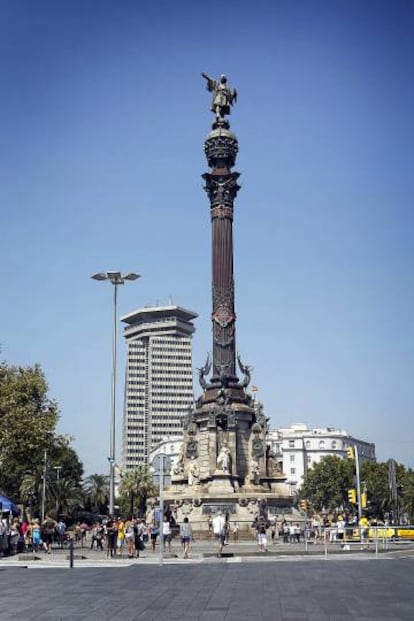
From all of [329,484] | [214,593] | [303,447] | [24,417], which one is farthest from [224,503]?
[303,447]

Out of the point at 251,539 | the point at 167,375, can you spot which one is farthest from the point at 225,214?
the point at 167,375

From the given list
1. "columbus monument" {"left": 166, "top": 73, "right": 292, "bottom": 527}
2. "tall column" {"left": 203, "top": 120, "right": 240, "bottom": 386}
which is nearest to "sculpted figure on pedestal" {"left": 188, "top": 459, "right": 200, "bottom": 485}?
"columbus monument" {"left": 166, "top": 73, "right": 292, "bottom": 527}

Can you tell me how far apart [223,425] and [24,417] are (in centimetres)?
1421

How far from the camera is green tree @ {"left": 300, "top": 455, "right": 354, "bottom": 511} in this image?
96375mm

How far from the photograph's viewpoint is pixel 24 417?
4422 cm

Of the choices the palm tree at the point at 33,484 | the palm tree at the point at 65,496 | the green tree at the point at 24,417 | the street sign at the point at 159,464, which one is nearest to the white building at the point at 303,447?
Result: the palm tree at the point at 65,496

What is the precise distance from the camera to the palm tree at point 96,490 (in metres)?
101

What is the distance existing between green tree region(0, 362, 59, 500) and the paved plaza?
24.6 m

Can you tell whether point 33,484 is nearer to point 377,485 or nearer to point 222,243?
point 222,243

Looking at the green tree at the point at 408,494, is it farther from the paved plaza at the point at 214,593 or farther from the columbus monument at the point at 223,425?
the paved plaza at the point at 214,593

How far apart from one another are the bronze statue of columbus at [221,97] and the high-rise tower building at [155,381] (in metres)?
120

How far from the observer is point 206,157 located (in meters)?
59.4

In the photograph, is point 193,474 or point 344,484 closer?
point 193,474

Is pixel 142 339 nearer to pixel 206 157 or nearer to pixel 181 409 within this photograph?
pixel 181 409
